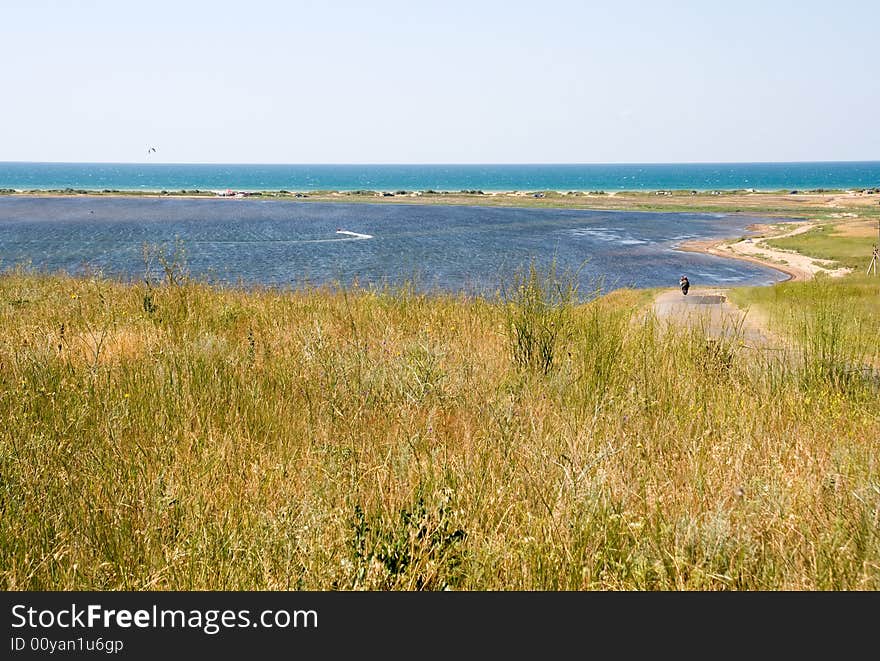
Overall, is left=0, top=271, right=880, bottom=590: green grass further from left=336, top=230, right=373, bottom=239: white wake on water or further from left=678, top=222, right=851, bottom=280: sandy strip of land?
left=336, top=230, right=373, bottom=239: white wake on water

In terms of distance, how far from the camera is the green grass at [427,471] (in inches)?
121

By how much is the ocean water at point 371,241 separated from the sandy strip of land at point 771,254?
1401mm

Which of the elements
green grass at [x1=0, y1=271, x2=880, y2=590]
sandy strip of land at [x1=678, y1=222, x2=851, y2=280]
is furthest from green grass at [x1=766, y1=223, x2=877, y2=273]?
green grass at [x1=0, y1=271, x2=880, y2=590]

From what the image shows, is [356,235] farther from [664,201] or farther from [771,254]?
[664,201]

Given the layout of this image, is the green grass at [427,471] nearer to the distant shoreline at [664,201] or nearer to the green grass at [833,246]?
the green grass at [833,246]

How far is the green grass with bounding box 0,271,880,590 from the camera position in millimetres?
3086

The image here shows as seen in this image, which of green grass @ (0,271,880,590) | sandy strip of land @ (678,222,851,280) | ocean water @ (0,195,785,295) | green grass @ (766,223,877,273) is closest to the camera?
green grass @ (0,271,880,590)

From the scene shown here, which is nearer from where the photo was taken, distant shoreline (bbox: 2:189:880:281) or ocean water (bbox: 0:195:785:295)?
ocean water (bbox: 0:195:785:295)

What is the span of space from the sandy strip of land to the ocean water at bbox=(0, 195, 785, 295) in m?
1.40

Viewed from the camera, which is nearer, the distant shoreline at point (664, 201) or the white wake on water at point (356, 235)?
the white wake on water at point (356, 235)

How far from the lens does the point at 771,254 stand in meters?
48.6

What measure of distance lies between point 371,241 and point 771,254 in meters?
29.7

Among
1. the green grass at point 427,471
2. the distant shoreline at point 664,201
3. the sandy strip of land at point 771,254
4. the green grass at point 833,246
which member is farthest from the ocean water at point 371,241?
the green grass at point 427,471

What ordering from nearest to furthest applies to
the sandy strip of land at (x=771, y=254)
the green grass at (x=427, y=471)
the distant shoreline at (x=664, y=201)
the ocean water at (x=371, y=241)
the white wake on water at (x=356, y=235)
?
the green grass at (x=427, y=471)
the ocean water at (x=371, y=241)
the sandy strip of land at (x=771, y=254)
the white wake on water at (x=356, y=235)
the distant shoreline at (x=664, y=201)
